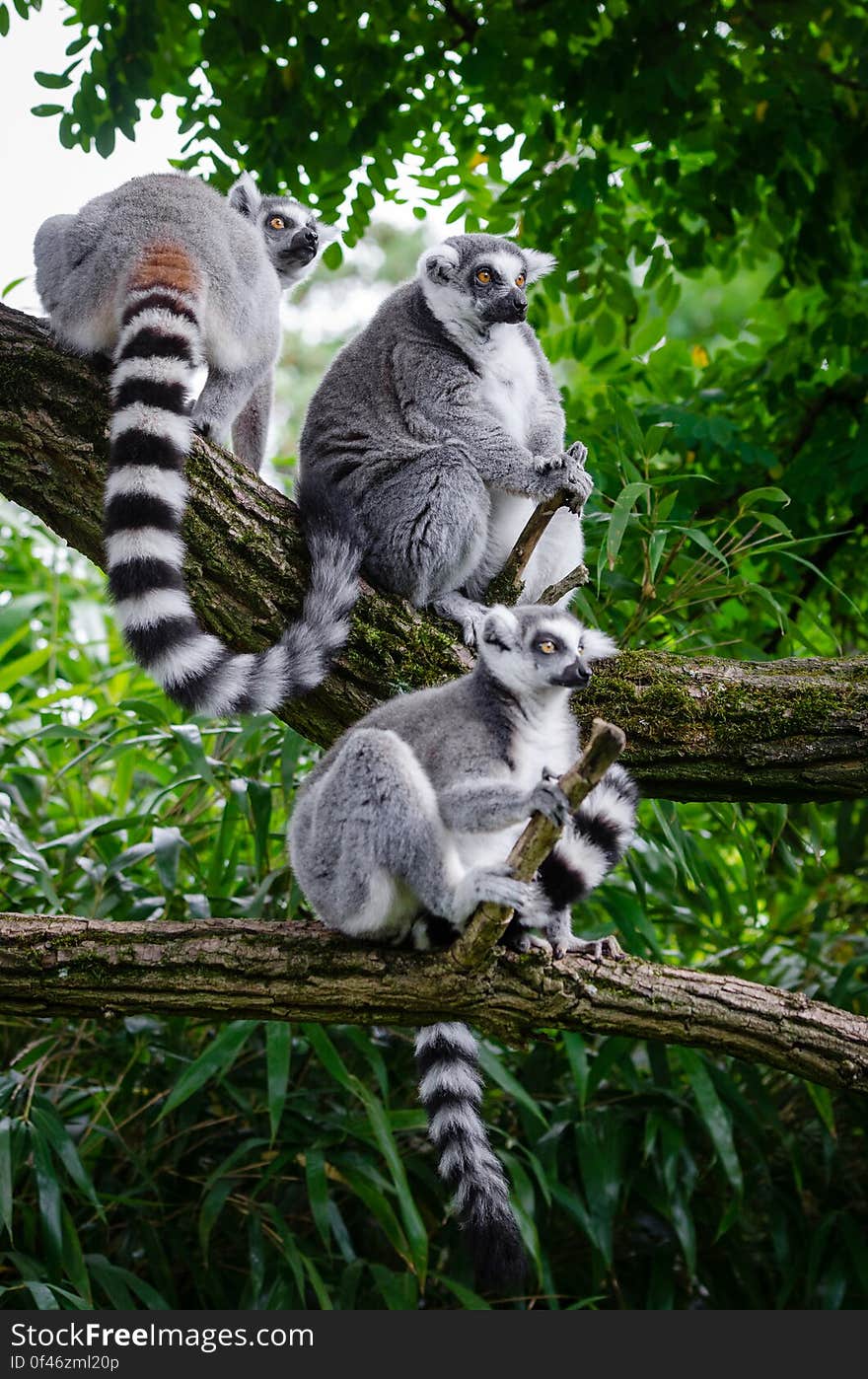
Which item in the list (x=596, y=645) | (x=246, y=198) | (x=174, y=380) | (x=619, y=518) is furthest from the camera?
(x=246, y=198)

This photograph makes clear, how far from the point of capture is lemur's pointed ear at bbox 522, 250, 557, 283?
Result: 16.6 feet

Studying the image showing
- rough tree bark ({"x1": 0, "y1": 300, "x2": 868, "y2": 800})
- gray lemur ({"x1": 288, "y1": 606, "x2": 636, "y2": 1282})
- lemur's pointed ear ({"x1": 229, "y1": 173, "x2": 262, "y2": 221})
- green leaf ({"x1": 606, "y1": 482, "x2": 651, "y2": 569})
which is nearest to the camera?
gray lemur ({"x1": 288, "y1": 606, "x2": 636, "y2": 1282})

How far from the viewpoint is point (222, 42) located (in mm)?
5469

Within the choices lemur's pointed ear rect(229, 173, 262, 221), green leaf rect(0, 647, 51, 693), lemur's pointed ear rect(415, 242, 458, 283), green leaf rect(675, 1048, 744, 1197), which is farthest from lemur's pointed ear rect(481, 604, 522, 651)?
green leaf rect(0, 647, 51, 693)

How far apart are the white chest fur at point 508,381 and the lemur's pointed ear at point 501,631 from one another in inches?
63.1

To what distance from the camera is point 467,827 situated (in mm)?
3158

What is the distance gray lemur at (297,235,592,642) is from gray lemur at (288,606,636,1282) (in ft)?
3.76

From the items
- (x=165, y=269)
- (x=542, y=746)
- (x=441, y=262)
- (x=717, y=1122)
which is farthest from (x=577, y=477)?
(x=717, y=1122)

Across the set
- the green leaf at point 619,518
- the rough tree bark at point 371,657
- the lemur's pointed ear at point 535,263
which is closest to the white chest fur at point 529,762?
the rough tree bark at point 371,657

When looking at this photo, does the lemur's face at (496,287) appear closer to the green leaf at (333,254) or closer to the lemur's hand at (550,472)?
the lemur's hand at (550,472)

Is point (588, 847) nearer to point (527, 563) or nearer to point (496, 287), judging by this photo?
point (527, 563)

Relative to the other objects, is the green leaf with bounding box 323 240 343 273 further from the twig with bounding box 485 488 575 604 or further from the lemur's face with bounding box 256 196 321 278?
the twig with bounding box 485 488 575 604

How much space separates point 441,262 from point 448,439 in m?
0.74

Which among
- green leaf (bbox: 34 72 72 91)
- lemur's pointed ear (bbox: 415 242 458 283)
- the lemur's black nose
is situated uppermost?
green leaf (bbox: 34 72 72 91)
